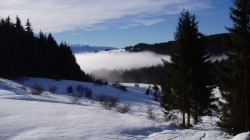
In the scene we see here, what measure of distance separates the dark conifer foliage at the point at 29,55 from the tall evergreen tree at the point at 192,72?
43.3 m

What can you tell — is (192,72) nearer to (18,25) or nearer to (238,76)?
(238,76)

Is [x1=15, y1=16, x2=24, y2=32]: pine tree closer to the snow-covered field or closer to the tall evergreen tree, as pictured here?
the snow-covered field

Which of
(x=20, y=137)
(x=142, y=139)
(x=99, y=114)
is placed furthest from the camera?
(x=99, y=114)

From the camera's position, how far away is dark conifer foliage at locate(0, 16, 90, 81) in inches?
2566

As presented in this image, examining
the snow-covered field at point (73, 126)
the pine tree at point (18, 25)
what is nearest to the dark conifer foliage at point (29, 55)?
the pine tree at point (18, 25)

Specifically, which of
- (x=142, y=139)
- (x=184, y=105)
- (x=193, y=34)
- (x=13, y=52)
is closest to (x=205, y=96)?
(x=184, y=105)

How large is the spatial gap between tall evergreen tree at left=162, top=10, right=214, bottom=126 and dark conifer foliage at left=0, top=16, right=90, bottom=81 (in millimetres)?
43289

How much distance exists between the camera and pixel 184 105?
80.7 feet

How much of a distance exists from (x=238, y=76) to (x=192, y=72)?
5642mm

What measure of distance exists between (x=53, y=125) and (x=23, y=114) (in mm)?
2680

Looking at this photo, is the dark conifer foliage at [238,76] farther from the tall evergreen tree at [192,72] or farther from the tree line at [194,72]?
the tall evergreen tree at [192,72]

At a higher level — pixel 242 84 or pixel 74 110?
pixel 242 84

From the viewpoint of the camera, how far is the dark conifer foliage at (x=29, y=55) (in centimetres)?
6519

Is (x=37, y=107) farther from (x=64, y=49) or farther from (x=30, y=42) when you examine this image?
(x=64, y=49)
